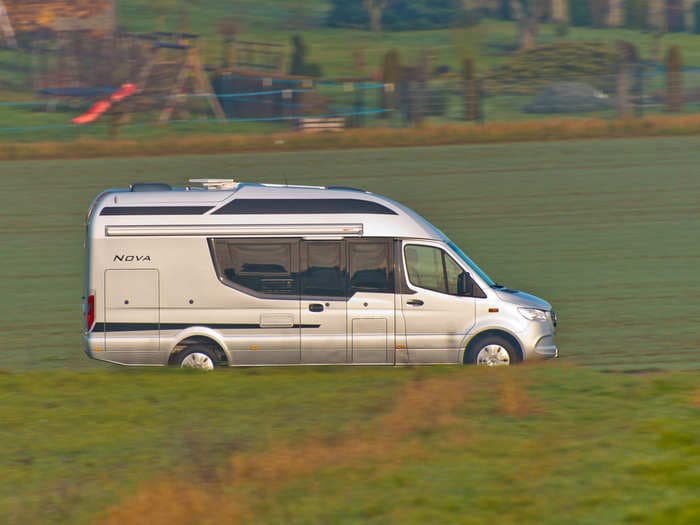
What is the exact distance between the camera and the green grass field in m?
7.59

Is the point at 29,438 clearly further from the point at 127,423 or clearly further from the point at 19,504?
the point at 19,504

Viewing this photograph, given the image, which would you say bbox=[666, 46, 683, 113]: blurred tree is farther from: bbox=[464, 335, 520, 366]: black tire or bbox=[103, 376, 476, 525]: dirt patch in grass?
bbox=[103, 376, 476, 525]: dirt patch in grass

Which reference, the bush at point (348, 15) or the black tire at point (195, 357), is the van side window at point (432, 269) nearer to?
the black tire at point (195, 357)

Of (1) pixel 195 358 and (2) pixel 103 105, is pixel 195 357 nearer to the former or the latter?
(1) pixel 195 358

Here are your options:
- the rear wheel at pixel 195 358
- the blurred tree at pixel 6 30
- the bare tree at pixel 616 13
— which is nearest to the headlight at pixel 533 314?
the rear wheel at pixel 195 358

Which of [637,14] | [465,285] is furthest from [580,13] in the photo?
[465,285]

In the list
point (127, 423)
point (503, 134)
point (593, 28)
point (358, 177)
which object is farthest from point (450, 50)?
point (127, 423)

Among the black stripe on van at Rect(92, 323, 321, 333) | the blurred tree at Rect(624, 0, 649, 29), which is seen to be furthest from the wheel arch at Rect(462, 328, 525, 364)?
the blurred tree at Rect(624, 0, 649, 29)

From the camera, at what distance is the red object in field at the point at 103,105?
3800 cm

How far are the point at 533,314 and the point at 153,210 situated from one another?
467cm

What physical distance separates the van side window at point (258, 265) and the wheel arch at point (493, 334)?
2157 mm

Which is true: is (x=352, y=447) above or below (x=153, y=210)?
below

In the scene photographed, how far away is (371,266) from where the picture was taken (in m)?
12.9

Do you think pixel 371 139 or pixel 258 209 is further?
pixel 371 139
